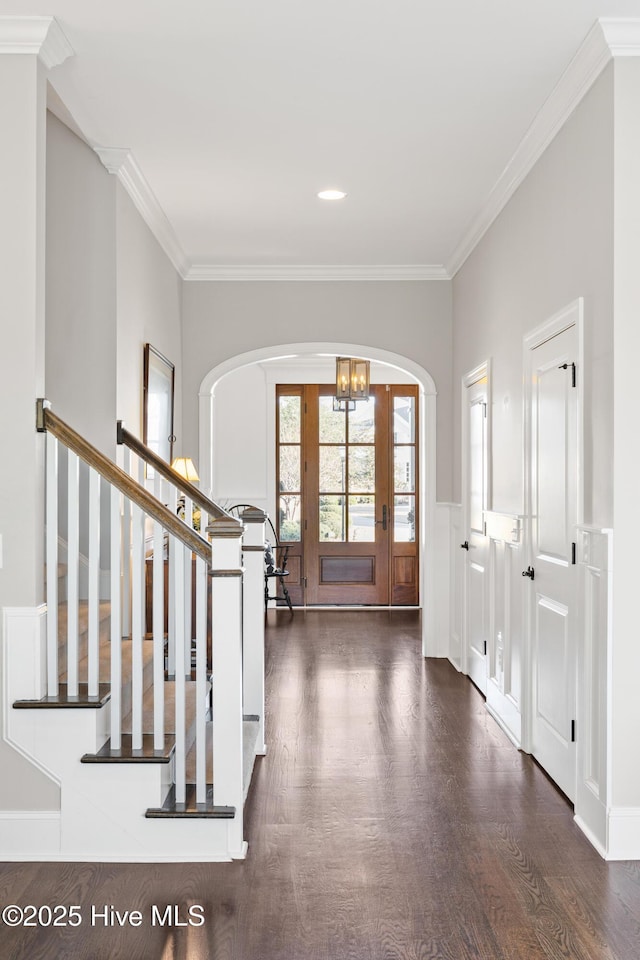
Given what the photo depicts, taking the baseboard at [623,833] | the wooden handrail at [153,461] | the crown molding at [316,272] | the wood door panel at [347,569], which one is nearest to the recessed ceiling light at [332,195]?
the crown molding at [316,272]

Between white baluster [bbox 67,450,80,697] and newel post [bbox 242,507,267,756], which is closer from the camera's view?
white baluster [bbox 67,450,80,697]

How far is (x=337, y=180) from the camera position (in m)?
4.75

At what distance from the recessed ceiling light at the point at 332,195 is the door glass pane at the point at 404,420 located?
4431 mm

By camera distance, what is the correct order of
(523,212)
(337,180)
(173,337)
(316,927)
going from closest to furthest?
1. (316,927)
2. (523,212)
3. (337,180)
4. (173,337)

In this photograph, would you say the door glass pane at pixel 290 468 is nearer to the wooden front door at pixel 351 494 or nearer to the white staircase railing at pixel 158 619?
the wooden front door at pixel 351 494

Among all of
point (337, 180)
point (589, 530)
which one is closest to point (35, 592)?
point (589, 530)

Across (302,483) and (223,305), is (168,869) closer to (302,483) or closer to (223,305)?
(223,305)

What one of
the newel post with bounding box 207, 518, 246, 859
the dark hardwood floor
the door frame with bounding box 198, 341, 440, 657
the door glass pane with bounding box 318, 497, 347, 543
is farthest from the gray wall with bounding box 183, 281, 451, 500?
the newel post with bounding box 207, 518, 246, 859

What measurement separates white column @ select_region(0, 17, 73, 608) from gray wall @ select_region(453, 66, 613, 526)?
205 cm

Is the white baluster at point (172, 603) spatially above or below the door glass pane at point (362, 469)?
below

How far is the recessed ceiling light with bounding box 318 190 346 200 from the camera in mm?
4926

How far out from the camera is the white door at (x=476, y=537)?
5.41 metres

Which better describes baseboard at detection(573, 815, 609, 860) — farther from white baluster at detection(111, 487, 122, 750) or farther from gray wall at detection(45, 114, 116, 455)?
gray wall at detection(45, 114, 116, 455)

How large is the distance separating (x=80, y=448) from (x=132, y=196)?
7.40ft
